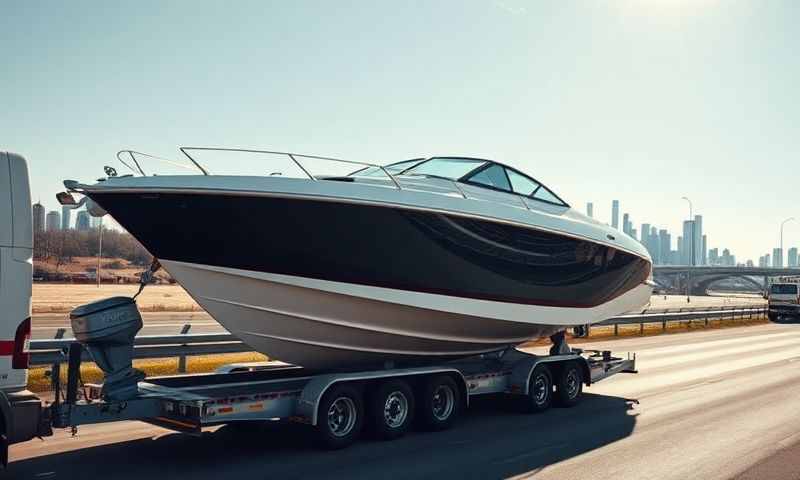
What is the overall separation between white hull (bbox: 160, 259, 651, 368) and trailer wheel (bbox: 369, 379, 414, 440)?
0.61 meters

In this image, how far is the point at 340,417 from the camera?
8.27 metres

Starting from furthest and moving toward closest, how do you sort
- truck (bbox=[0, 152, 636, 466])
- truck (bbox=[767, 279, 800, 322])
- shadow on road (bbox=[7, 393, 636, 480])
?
truck (bbox=[767, 279, 800, 322]), shadow on road (bbox=[7, 393, 636, 480]), truck (bbox=[0, 152, 636, 466])

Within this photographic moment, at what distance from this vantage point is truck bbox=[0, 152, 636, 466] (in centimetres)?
620

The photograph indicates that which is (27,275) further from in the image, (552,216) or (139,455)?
(552,216)

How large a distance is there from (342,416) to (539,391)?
3720 mm

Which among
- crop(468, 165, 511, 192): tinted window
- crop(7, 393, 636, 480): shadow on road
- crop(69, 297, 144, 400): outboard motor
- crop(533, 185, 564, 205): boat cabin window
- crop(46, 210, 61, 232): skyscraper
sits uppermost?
crop(46, 210, 61, 232): skyscraper

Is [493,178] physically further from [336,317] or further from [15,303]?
[15,303]

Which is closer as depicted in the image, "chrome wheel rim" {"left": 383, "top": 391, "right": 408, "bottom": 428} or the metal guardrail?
"chrome wheel rim" {"left": 383, "top": 391, "right": 408, "bottom": 428}

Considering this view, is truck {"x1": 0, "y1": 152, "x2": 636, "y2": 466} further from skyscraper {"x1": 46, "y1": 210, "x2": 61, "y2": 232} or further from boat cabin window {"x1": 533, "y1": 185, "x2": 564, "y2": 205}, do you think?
skyscraper {"x1": 46, "y1": 210, "x2": 61, "y2": 232}

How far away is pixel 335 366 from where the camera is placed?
9328 mm

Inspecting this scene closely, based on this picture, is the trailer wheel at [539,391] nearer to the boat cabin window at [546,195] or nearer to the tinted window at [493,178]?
the boat cabin window at [546,195]

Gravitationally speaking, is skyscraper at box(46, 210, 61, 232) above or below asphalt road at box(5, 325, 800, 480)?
above

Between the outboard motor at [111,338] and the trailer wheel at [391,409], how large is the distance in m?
2.59

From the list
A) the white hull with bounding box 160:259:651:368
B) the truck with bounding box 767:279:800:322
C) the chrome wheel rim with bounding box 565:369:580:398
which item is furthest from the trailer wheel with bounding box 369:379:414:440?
the truck with bounding box 767:279:800:322
